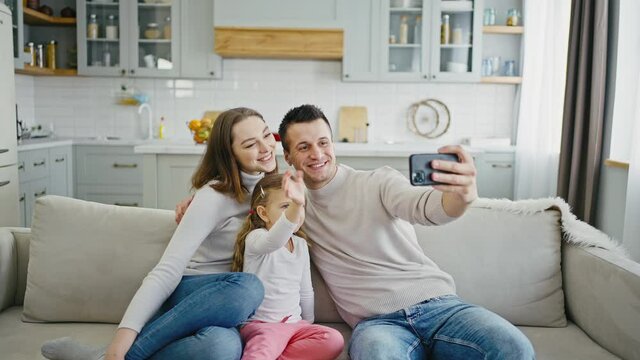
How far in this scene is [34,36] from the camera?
5.70 m

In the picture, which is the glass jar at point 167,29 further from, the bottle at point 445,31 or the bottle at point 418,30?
the bottle at point 445,31

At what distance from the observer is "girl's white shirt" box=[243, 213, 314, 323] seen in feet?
6.28

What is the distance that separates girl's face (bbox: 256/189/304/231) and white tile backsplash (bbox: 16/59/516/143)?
3821 mm

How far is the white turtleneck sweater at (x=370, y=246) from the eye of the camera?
192 cm

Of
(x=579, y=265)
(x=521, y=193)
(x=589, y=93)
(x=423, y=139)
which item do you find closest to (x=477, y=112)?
(x=423, y=139)

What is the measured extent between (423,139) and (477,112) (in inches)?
21.3

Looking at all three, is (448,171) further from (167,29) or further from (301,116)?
(167,29)

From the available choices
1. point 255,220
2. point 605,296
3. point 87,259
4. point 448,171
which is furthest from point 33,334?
point 605,296

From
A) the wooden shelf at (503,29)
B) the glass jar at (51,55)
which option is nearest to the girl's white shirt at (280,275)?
the wooden shelf at (503,29)

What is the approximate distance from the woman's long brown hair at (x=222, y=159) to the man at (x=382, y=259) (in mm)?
177

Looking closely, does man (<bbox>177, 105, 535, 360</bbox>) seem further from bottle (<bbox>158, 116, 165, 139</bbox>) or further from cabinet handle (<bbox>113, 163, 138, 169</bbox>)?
bottle (<bbox>158, 116, 165, 139</bbox>)

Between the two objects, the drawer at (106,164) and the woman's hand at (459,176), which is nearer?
the woman's hand at (459,176)

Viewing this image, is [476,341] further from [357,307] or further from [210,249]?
[210,249]

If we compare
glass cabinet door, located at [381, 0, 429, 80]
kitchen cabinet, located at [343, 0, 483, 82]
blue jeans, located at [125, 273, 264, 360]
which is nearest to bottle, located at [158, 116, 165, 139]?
kitchen cabinet, located at [343, 0, 483, 82]
